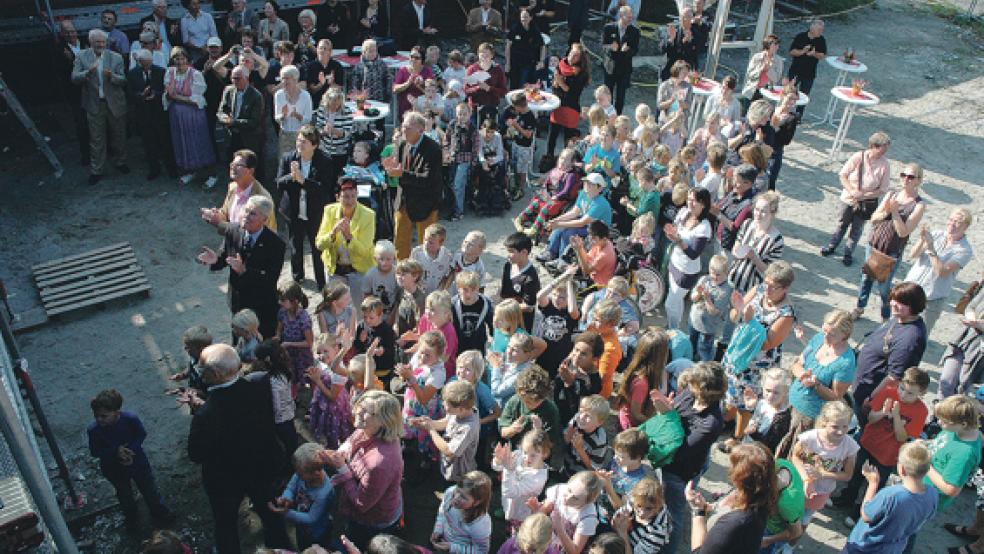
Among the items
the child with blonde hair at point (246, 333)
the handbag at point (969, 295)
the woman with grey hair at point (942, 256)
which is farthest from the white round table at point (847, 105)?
the child with blonde hair at point (246, 333)

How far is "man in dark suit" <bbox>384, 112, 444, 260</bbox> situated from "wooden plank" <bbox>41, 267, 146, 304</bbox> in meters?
2.86

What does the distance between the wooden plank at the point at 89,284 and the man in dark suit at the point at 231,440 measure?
4070mm

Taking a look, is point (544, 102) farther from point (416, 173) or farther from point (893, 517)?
point (893, 517)

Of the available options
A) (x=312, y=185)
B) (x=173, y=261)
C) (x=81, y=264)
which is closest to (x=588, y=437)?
(x=312, y=185)

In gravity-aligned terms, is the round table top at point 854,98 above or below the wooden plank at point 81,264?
above

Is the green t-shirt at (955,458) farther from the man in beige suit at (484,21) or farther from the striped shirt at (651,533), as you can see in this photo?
the man in beige suit at (484,21)

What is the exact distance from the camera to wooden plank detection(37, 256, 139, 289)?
8000 millimetres

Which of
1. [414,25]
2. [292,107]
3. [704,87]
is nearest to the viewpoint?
[292,107]

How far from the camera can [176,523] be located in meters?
5.54

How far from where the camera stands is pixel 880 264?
7676 mm

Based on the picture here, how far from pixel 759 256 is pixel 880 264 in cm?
165

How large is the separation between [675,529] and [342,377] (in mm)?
2449

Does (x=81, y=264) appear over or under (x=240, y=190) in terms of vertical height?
under

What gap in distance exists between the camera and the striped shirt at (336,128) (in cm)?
850
